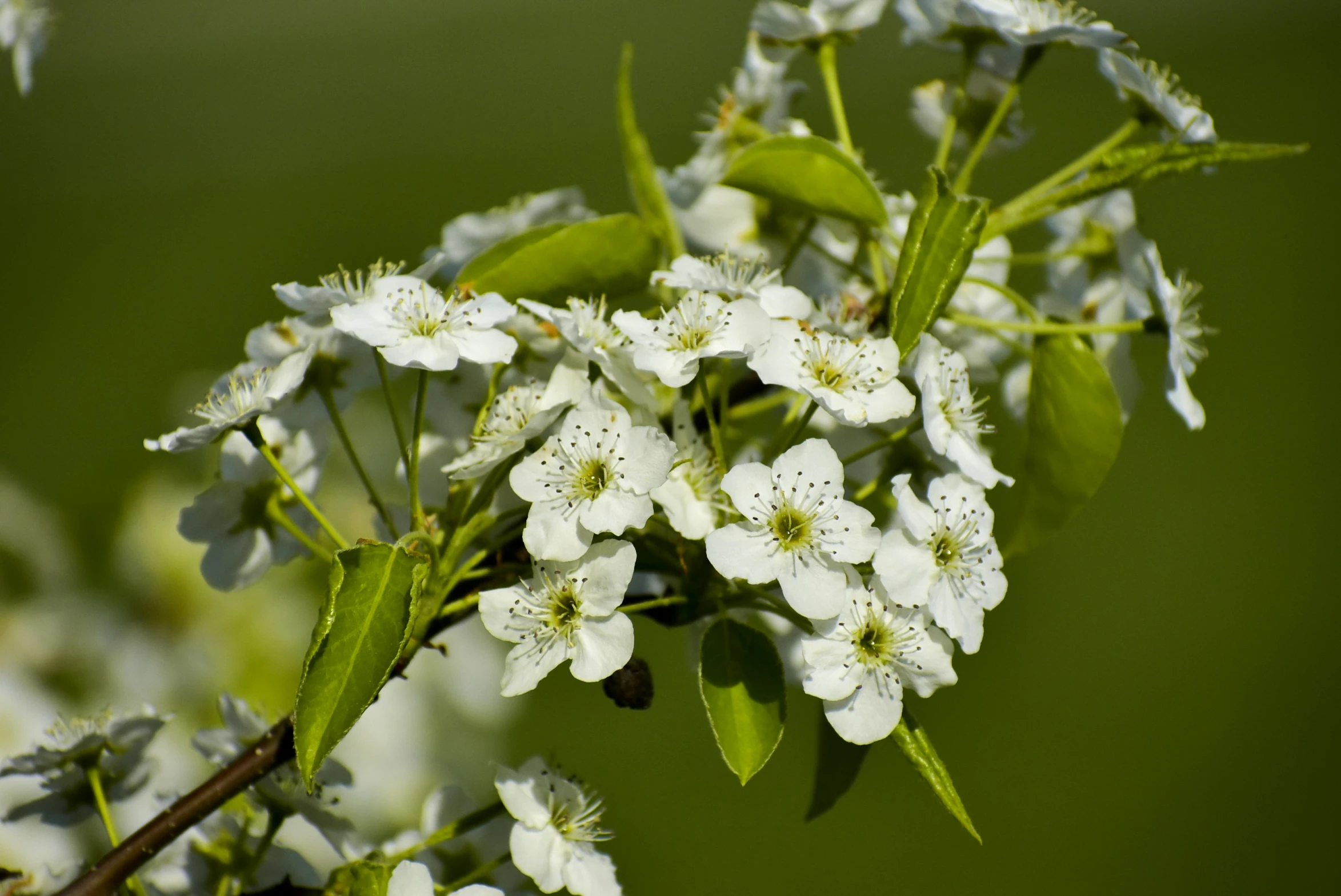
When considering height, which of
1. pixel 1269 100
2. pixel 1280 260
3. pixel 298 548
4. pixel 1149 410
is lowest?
pixel 1149 410

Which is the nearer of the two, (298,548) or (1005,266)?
(298,548)

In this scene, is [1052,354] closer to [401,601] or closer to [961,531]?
[961,531]

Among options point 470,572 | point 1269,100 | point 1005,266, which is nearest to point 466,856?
point 470,572

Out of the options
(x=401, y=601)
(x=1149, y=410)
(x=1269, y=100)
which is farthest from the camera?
(x=1269, y=100)

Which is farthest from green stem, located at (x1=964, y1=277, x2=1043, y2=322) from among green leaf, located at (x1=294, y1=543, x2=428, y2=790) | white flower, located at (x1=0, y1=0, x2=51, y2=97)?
white flower, located at (x1=0, y1=0, x2=51, y2=97)

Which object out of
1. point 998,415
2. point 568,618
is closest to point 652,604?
point 568,618

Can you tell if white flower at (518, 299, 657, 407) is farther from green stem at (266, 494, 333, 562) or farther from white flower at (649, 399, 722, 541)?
green stem at (266, 494, 333, 562)
